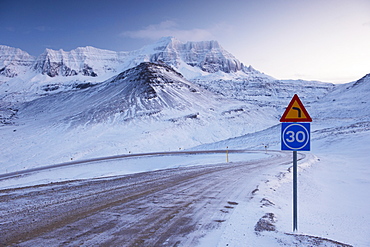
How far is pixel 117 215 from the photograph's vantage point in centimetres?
681

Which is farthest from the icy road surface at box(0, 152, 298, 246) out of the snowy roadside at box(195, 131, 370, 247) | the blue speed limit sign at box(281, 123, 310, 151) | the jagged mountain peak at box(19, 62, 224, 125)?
the jagged mountain peak at box(19, 62, 224, 125)

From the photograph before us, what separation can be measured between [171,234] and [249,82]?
605ft

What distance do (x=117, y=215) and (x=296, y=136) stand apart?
4447 millimetres

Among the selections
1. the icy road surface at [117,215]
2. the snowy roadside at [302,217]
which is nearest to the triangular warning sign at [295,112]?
the snowy roadside at [302,217]

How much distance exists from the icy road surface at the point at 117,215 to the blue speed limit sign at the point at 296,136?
2298 mm

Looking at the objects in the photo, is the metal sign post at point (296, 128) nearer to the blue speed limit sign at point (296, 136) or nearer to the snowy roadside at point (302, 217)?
the blue speed limit sign at point (296, 136)

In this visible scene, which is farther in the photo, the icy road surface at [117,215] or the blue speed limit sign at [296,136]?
the blue speed limit sign at [296,136]

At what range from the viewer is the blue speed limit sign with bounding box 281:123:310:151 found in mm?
5602

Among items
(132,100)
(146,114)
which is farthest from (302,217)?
(132,100)

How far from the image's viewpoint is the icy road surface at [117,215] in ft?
17.3

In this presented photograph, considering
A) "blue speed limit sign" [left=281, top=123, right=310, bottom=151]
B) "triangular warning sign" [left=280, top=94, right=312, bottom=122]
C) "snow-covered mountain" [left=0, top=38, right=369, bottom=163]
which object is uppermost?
"snow-covered mountain" [left=0, top=38, right=369, bottom=163]

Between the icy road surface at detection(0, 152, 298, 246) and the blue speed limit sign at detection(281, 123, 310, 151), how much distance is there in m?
2.30

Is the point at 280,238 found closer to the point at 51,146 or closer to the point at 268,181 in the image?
the point at 268,181

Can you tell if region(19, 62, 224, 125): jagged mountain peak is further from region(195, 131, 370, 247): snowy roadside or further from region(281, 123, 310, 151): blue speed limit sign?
region(281, 123, 310, 151): blue speed limit sign
